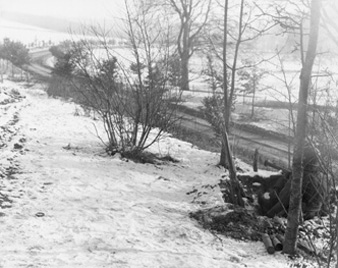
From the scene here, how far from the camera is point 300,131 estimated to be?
16.0ft

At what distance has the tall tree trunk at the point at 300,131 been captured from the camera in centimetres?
458

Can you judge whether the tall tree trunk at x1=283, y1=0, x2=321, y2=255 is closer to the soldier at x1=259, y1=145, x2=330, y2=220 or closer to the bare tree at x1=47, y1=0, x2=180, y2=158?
the soldier at x1=259, y1=145, x2=330, y2=220

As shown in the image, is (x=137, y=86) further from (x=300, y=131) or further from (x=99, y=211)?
(x=300, y=131)

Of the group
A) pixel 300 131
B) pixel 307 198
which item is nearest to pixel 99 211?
pixel 300 131

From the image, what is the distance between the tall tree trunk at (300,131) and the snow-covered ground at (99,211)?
37cm

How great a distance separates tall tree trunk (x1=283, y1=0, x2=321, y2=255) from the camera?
15.0ft

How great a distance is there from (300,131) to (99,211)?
3.28 meters

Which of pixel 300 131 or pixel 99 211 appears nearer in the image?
pixel 300 131

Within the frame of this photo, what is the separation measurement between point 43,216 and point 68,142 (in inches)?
203

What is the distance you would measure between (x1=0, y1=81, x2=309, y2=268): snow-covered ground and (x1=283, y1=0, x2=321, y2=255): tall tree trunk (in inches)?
14.4

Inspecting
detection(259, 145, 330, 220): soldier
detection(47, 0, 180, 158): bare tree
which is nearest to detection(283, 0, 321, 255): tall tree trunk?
detection(259, 145, 330, 220): soldier

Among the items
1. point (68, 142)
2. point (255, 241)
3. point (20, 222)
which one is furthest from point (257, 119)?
point (20, 222)

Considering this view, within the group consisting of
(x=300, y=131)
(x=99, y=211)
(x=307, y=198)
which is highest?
(x=300, y=131)

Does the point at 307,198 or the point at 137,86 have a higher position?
the point at 137,86
